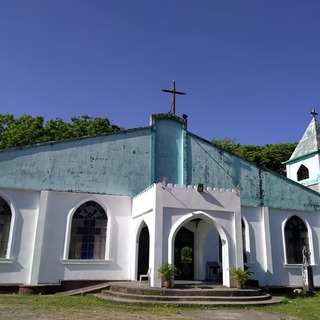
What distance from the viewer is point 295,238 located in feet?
56.4

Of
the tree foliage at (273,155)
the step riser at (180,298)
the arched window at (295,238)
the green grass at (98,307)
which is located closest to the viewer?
the green grass at (98,307)

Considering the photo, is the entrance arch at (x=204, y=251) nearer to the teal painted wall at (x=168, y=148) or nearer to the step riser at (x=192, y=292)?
the teal painted wall at (x=168, y=148)

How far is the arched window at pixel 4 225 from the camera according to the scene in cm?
1314

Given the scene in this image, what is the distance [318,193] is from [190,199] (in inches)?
348

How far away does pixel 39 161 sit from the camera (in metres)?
14.2

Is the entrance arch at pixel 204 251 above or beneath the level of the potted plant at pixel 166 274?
above

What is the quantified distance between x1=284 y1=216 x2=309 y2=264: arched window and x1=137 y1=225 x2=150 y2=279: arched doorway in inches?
275

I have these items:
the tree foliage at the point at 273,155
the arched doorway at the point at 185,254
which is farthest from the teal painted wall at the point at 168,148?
the tree foliage at the point at 273,155

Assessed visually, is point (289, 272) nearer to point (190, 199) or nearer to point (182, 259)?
point (182, 259)

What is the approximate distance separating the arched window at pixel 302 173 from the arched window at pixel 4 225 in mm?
16270

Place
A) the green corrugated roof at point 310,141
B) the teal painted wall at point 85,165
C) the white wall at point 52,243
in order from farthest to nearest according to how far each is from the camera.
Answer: the green corrugated roof at point 310,141 → the teal painted wall at point 85,165 → the white wall at point 52,243

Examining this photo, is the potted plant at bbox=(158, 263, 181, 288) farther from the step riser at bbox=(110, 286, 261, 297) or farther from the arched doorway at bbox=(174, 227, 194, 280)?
the arched doorway at bbox=(174, 227, 194, 280)

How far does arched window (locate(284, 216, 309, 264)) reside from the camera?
55.2 feet

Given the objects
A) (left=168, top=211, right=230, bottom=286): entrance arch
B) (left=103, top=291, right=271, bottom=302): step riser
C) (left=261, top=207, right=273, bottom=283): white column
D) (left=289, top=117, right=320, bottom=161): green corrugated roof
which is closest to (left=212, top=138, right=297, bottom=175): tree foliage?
(left=289, top=117, right=320, bottom=161): green corrugated roof
